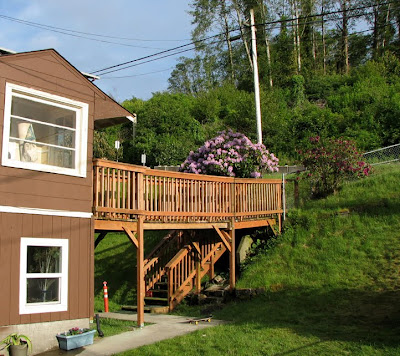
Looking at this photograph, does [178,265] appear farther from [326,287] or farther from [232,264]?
[326,287]

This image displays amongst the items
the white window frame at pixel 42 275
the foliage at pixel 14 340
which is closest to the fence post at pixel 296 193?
the white window frame at pixel 42 275

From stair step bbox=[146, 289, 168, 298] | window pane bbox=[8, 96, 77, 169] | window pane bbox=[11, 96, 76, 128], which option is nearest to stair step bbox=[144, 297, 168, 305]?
stair step bbox=[146, 289, 168, 298]

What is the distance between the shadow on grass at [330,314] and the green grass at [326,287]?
17mm

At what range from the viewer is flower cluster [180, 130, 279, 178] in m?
14.7

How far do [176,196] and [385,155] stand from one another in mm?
11667

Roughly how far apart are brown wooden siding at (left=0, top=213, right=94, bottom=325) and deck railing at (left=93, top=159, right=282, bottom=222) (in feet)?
2.08

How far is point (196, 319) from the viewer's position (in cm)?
1001

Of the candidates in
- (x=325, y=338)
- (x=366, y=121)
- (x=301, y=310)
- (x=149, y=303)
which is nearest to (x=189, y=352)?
(x=325, y=338)

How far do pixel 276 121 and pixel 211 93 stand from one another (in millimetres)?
9992

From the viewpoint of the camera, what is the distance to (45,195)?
27.2 feet

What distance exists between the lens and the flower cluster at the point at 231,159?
14.7m

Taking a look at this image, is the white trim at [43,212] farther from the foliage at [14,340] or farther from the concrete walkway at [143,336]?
the concrete walkway at [143,336]

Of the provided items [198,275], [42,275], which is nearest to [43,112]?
[42,275]

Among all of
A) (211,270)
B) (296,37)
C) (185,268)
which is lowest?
(211,270)
